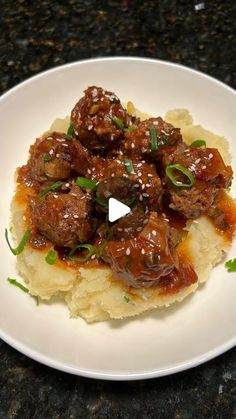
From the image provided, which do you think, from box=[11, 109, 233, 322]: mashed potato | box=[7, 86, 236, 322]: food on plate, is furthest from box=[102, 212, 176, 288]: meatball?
box=[11, 109, 233, 322]: mashed potato

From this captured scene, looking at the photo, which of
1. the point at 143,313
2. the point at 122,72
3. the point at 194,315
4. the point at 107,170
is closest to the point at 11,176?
the point at 107,170

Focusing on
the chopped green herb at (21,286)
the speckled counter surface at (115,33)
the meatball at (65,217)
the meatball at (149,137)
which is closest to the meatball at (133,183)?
the meatball at (149,137)

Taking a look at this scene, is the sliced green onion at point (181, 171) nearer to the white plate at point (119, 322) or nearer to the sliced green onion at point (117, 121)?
the sliced green onion at point (117, 121)

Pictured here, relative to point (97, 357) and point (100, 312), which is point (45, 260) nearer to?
point (100, 312)

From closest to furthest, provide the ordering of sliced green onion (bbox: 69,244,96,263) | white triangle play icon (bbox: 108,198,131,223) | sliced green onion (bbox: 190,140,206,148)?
white triangle play icon (bbox: 108,198,131,223), sliced green onion (bbox: 69,244,96,263), sliced green onion (bbox: 190,140,206,148)

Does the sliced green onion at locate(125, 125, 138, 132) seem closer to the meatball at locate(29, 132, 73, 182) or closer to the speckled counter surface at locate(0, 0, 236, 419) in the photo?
the meatball at locate(29, 132, 73, 182)

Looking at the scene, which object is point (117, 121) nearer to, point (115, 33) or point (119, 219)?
point (119, 219)
